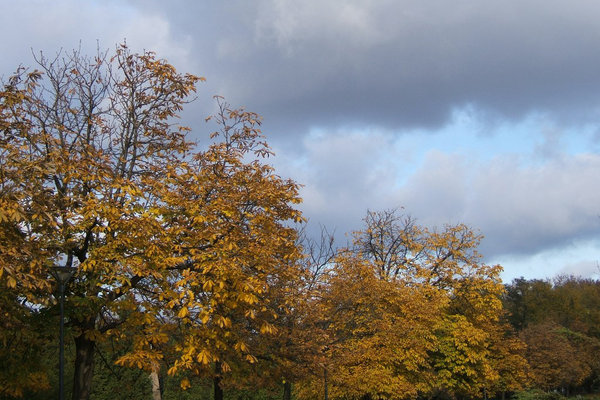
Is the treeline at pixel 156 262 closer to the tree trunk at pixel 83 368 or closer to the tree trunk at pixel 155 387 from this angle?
the tree trunk at pixel 83 368

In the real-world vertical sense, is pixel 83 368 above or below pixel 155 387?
above

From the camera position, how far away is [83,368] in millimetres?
13703

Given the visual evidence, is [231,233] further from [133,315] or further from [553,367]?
[553,367]

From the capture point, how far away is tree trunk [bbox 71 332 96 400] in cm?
1347

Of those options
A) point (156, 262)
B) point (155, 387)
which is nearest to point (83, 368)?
point (156, 262)

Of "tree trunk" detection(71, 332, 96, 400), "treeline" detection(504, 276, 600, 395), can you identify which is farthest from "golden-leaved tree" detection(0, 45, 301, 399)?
"treeline" detection(504, 276, 600, 395)

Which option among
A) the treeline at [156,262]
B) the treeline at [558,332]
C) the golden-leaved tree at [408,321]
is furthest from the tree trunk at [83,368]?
the treeline at [558,332]

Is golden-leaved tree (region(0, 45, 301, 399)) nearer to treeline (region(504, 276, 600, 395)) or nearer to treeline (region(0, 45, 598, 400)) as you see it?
treeline (region(0, 45, 598, 400))

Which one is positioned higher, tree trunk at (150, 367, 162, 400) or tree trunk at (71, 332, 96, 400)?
tree trunk at (71, 332, 96, 400)

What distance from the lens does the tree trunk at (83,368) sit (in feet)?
44.2

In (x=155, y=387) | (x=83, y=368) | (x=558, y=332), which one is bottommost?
(x=155, y=387)

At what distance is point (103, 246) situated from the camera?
1225 centimetres

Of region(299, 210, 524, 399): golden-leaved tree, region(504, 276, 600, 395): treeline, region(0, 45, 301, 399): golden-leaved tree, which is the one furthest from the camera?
region(504, 276, 600, 395): treeline

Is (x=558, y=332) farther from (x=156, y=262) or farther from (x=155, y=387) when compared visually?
(x=156, y=262)
